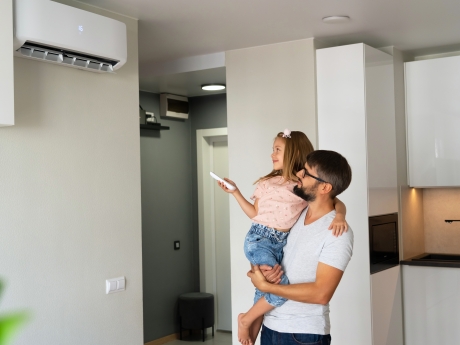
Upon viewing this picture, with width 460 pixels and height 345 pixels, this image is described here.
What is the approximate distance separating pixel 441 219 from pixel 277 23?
2.44 meters

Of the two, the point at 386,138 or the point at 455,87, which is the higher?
the point at 455,87

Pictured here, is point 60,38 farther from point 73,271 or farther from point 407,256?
point 407,256

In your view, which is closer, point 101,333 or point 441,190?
point 101,333

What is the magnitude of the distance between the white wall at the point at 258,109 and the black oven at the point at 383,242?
766 millimetres

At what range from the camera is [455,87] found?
438 centimetres

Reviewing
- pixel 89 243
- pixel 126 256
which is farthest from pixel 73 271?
pixel 126 256

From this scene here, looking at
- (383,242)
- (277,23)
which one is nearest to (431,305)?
(383,242)

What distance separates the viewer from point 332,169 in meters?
2.02

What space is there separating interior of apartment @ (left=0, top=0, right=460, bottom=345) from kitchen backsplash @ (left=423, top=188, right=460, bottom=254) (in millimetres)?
12

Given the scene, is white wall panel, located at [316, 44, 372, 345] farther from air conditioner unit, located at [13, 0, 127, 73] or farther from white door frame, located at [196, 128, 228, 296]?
white door frame, located at [196, 128, 228, 296]

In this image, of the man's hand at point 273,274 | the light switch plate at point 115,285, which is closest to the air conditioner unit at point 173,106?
the light switch plate at point 115,285

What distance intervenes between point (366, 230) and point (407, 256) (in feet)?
2.97

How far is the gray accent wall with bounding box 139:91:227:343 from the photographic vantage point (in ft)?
18.5

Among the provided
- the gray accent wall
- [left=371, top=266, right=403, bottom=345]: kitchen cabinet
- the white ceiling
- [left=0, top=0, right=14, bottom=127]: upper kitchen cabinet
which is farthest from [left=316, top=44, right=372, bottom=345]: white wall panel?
[left=0, top=0, right=14, bottom=127]: upper kitchen cabinet
